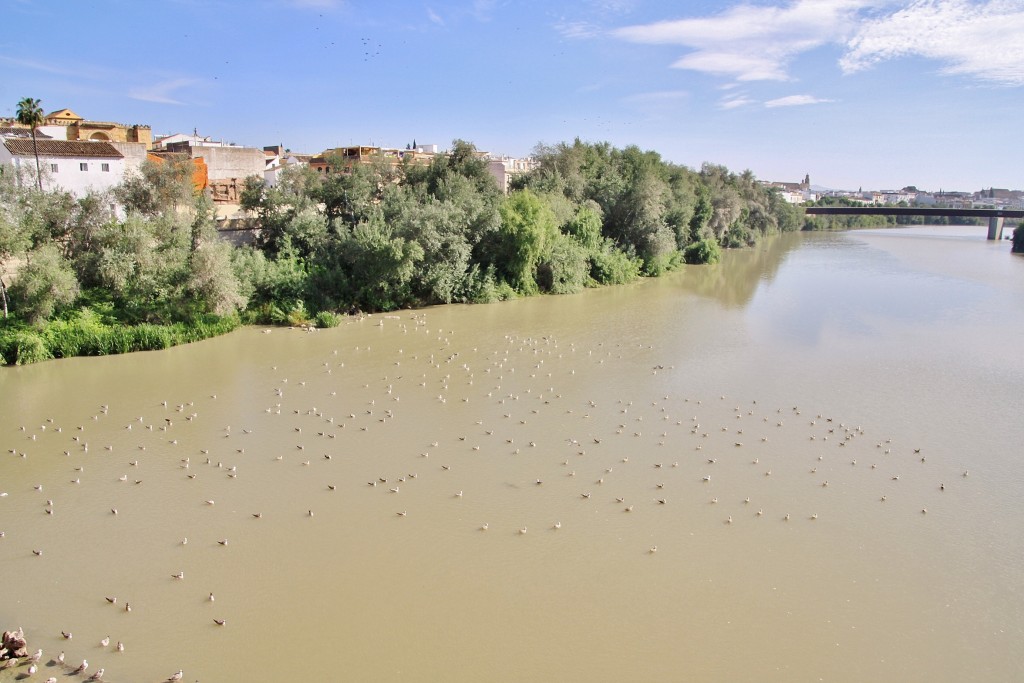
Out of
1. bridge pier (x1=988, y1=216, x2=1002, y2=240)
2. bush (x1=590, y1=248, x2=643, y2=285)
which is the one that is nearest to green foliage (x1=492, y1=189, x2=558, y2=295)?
bush (x1=590, y1=248, x2=643, y2=285)

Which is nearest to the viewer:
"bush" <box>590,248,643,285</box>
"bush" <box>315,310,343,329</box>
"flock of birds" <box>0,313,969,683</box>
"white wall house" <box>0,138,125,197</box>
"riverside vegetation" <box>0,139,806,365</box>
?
"flock of birds" <box>0,313,969,683</box>

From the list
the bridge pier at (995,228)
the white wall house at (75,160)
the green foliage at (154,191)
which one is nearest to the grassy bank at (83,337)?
the green foliage at (154,191)

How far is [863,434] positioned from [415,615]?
11507 millimetres

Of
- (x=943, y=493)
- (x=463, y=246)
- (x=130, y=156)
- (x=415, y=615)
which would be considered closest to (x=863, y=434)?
(x=943, y=493)

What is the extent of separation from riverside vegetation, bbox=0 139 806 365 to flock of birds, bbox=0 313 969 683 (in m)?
6.64

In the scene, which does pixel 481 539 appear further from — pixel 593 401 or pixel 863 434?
pixel 863 434

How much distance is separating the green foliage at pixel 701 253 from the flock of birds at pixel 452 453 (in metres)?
31.7

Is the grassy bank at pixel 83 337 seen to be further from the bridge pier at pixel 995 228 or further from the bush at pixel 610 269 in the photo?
the bridge pier at pixel 995 228

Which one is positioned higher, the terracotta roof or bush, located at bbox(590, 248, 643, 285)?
the terracotta roof

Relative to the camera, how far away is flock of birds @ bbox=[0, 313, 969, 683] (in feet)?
38.7

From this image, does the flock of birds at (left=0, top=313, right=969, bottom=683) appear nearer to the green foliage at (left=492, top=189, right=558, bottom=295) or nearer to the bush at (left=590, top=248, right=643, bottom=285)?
the green foliage at (left=492, top=189, right=558, bottom=295)

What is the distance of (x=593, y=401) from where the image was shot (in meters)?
17.4

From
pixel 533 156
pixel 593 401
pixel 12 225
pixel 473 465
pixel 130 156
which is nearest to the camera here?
pixel 473 465

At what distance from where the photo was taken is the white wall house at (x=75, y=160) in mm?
31188
